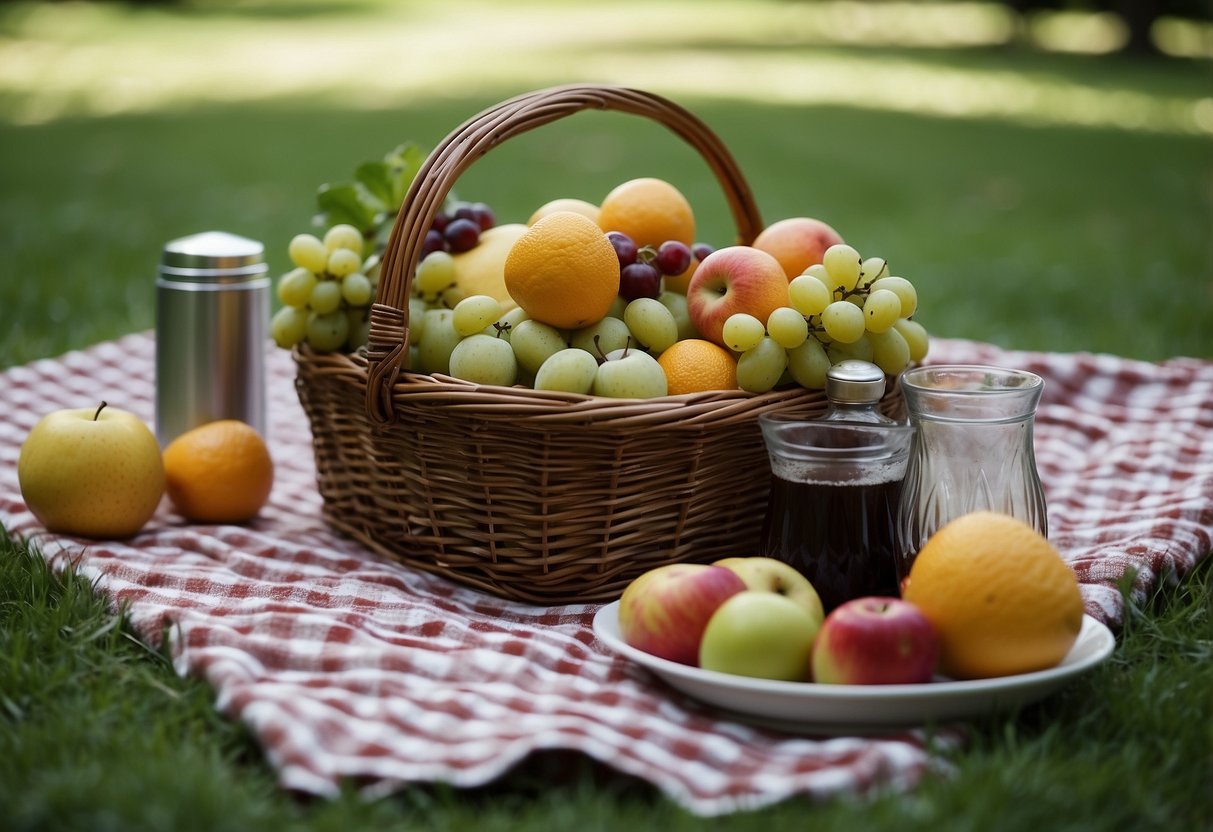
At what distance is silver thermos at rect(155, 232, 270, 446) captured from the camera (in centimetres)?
249

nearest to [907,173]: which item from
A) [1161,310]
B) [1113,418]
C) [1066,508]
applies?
[1161,310]

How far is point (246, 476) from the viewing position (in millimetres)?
2326

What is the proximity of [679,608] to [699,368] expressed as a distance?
1.55 feet

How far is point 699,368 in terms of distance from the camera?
1.95 metres

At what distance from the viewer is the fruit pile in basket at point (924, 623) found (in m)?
1.50

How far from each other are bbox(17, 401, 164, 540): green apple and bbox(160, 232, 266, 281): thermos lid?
400mm

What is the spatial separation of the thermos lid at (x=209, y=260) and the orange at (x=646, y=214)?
75 centimetres

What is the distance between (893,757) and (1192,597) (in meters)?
0.83

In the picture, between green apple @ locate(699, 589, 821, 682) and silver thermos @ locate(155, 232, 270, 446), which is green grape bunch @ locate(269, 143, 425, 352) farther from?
green apple @ locate(699, 589, 821, 682)

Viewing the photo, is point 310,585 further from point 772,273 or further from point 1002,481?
point 1002,481

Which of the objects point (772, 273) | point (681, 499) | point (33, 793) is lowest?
point (33, 793)

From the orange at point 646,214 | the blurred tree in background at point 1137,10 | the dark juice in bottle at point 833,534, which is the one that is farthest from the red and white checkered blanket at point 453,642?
the blurred tree in background at point 1137,10

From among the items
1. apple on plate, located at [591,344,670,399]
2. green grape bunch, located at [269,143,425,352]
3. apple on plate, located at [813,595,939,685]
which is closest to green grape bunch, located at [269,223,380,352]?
green grape bunch, located at [269,143,425,352]

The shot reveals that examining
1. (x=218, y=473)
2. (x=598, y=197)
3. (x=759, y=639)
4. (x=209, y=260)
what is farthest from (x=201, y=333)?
(x=598, y=197)
